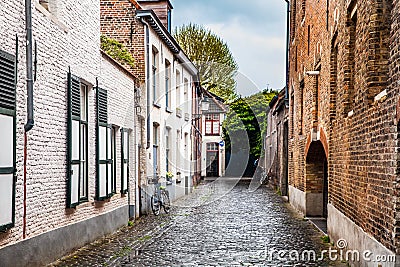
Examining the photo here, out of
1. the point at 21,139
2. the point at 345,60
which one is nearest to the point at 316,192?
the point at 345,60

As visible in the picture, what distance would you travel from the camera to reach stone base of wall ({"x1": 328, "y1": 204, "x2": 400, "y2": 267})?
664cm

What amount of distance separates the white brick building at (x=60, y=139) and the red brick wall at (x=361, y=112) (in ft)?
14.7

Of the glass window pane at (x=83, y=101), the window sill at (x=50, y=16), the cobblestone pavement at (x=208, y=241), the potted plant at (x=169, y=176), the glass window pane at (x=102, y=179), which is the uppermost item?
the window sill at (x=50, y=16)

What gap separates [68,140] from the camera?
985 centimetres

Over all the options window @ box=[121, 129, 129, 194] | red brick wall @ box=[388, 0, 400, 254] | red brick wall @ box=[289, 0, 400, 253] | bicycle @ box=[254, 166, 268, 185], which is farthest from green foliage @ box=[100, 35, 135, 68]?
bicycle @ box=[254, 166, 268, 185]

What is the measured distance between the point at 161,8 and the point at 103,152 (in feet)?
41.1

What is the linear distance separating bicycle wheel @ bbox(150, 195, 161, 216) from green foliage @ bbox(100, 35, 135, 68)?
3.93 m

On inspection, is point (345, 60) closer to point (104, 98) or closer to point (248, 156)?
point (104, 98)

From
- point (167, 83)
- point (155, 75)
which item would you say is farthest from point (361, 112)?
point (167, 83)

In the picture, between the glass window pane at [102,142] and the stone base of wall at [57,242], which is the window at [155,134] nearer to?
the stone base of wall at [57,242]

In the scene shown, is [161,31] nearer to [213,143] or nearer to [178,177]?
[178,177]

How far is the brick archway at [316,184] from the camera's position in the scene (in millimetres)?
15875

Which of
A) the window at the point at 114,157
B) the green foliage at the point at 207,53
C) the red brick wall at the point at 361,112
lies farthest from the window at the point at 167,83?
the green foliage at the point at 207,53

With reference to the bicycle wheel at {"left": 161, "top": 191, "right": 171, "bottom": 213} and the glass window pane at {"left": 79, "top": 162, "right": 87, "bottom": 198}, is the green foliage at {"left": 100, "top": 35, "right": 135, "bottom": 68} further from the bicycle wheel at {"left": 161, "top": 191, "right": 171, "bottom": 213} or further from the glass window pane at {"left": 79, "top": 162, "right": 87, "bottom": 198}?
the glass window pane at {"left": 79, "top": 162, "right": 87, "bottom": 198}
